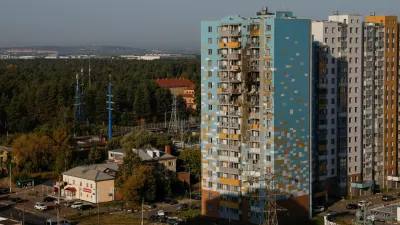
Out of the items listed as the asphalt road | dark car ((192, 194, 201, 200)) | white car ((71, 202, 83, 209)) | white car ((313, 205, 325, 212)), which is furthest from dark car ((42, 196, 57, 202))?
white car ((313, 205, 325, 212))

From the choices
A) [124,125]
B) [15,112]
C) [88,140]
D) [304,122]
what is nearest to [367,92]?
[304,122]

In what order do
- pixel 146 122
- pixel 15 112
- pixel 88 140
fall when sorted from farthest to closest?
pixel 146 122 < pixel 15 112 < pixel 88 140

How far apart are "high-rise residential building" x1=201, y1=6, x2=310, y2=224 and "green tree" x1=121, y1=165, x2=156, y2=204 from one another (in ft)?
7.99

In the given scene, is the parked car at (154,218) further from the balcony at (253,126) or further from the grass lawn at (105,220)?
the balcony at (253,126)

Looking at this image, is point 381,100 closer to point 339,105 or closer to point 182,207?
point 339,105

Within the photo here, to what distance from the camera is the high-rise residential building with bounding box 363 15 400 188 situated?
25.8 meters

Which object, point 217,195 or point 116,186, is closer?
point 217,195

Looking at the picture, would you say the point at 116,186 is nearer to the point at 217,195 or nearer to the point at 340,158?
the point at 217,195

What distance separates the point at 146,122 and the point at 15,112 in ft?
26.5

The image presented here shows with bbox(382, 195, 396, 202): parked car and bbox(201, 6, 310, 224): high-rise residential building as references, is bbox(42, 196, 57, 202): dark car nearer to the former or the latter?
bbox(201, 6, 310, 224): high-rise residential building

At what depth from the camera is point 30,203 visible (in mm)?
24875

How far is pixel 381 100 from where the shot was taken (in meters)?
26.4

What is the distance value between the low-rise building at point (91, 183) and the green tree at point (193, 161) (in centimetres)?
316

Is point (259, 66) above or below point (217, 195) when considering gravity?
above
